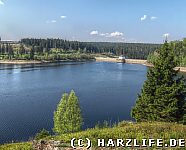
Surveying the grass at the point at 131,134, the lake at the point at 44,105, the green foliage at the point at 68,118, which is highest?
the grass at the point at 131,134

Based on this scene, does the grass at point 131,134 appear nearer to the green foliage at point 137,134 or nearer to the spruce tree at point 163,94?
the green foliage at point 137,134

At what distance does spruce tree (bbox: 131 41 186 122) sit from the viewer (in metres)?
23.3

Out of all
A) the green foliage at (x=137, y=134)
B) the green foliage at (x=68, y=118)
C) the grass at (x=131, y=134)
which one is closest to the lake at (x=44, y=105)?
the green foliage at (x=68, y=118)

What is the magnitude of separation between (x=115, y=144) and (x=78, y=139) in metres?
1.74

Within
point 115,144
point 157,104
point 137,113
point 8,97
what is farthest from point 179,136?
point 8,97

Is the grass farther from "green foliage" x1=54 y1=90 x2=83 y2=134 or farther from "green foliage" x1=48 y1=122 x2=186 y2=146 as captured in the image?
"green foliage" x1=54 y1=90 x2=83 y2=134

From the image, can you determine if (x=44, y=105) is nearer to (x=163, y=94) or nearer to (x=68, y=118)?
(x=68, y=118)

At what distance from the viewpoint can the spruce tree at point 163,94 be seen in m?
23.3

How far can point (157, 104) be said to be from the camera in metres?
23.6

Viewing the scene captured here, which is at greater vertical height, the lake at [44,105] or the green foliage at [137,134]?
the green foliage at [137,134]

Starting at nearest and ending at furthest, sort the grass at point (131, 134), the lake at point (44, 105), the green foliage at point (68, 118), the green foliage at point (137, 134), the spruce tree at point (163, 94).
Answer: the grass at point (131, 134)
the green foliage at point (137, 134)
the spruce tree at point (163, 94)
the green foliage at point (68, 118)
the lake at point (44, 105)

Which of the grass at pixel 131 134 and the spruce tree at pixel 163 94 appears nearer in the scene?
the grass at pixel 131 134

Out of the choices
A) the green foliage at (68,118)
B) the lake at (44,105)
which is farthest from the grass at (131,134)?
the lake at (44,105)

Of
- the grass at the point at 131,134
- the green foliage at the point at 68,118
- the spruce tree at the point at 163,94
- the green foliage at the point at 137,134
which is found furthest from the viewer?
the green foliage at the point at 68,118
